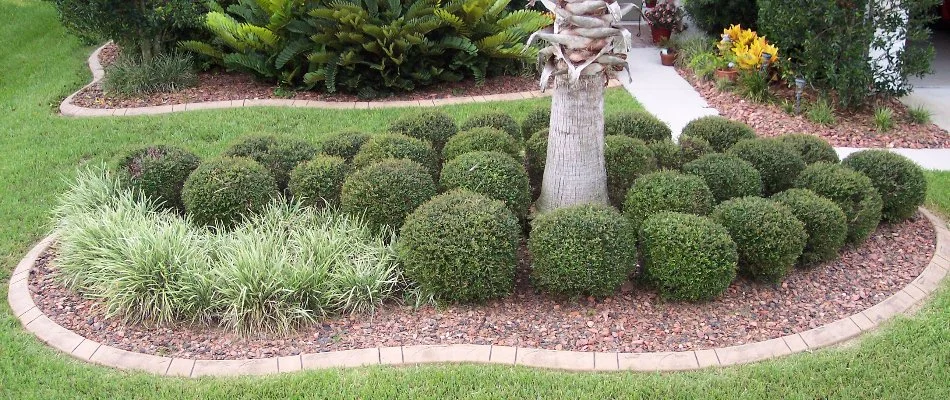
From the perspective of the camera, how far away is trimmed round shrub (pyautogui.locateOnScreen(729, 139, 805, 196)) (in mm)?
5383

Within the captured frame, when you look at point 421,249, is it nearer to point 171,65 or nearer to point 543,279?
point 543,279

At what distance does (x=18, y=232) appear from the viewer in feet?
18.0

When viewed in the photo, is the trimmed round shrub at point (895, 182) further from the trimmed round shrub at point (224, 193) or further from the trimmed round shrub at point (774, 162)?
the trimmed round shrub at point (224, 193)

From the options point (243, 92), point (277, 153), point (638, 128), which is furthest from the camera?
point (243, 92)

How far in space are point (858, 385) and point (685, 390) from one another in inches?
32.3

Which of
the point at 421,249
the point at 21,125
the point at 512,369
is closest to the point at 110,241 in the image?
the point at 421,249

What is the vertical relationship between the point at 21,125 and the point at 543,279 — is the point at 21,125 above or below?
above

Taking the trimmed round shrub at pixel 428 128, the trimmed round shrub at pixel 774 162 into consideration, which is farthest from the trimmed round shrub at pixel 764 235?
the trimmed round shrub at pixel 428 128

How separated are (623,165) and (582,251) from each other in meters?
1.01

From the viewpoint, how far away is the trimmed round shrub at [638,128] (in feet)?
18.9

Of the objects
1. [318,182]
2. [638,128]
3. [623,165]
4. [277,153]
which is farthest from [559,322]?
[277,153]

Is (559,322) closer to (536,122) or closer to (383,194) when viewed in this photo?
(383,194)

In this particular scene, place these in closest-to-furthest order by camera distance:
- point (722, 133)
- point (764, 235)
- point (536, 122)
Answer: point (764, 235) → point (722, 133) → point (536, 122)

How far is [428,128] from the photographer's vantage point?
5.82 metres
